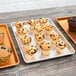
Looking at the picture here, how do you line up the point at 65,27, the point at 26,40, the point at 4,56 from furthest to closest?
the point at 65,27, the point at 26,40, the point at 4,56

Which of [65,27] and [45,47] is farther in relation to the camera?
[65,27]

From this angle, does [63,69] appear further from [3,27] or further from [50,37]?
[3,27]

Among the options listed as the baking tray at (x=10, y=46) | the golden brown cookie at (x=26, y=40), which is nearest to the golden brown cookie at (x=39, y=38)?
the golden brown cookie at (x=26, y=40)

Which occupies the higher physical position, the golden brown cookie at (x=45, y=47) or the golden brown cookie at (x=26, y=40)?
the golden brown cookie at (x=26, y=40)

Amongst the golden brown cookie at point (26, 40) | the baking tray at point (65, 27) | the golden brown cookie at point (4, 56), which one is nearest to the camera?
the golden brown cookie at point (4, 56)

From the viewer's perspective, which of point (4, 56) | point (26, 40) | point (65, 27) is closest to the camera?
point (4, 56)

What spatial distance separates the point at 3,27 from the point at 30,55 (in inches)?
15.6

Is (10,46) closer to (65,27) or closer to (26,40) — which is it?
(26,40)

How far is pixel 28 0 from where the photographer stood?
2600 mm

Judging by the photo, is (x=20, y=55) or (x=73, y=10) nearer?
(x=20, y=55)

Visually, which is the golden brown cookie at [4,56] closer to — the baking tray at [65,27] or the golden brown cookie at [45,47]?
the golden brown cookie at [45,47]

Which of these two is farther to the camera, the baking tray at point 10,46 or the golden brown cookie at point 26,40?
the golden brown cookie at point 26,40

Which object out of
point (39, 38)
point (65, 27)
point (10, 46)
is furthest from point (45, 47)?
point (65, 27)

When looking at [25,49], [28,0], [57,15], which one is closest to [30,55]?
[25,49]
